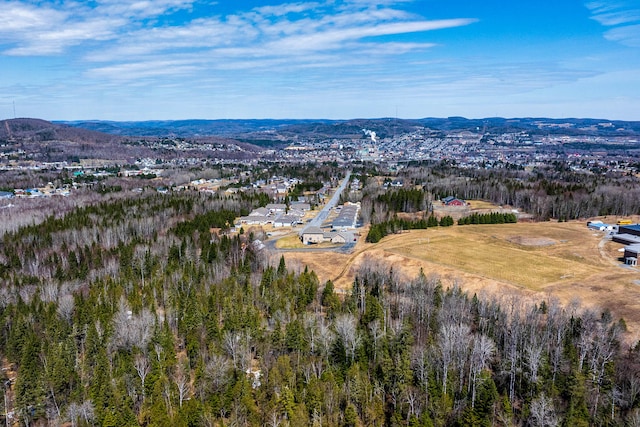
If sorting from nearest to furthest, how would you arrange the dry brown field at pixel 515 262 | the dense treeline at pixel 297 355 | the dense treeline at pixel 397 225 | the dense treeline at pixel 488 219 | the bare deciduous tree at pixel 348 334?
the dense treeline at pixel 297 355 < the bare deciduous tree at pixel 348 334 < the dry brown field at pixel 515 262 < the dense treeline at pixel 397 225 < the dense treeline at pixel 488 219

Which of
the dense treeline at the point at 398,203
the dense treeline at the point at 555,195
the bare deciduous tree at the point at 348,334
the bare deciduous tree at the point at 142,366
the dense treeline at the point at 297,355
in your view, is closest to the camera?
the dense treeline at the point at 297,355

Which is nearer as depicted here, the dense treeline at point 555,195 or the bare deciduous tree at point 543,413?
the bare deciduous tree at point 543,413

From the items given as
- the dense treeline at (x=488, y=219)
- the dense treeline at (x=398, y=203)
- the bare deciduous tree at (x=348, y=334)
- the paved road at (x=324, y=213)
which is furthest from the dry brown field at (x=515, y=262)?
the paved road at (x=324, y=213)

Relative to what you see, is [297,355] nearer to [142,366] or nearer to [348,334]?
[348,334]

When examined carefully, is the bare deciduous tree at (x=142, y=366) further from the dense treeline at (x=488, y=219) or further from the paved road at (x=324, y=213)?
the dense treeline at (x=488, y=219)

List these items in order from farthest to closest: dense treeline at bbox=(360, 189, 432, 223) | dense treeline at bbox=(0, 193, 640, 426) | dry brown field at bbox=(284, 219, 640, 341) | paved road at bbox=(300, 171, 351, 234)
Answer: dense treeline at bbox=(360, 189, 432, 223) → paved road at bbox=(300, 171, 351, 234) → dry brown field at bbox=(284, 219, 640, 341) → dense treeline at bbox=(0, 193, 640, 426)

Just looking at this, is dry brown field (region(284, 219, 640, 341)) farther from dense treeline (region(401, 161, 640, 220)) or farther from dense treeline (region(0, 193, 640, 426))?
dense treeline (region(401, 161, 640, 220))

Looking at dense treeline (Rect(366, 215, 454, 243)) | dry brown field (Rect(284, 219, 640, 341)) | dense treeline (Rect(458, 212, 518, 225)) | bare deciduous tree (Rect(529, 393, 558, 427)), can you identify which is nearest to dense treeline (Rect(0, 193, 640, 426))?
bare deciduous tree (Rect(529, 393, 558, 427))

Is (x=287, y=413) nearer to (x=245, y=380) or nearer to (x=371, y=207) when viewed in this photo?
(x=245, y=380)
